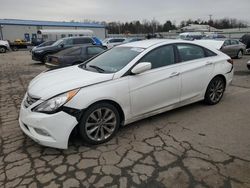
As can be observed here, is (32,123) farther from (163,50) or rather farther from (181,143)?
(163,50)

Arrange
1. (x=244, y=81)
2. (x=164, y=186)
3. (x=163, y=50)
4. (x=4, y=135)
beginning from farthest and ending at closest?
(x=244, y=81)
(x=163, y=50)
(x=4, y=135)
(x=164, y=186)

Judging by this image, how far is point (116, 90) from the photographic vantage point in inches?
145

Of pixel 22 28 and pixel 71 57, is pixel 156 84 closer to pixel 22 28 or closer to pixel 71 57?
pixel 71 57

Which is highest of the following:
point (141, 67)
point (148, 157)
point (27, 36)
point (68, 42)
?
point (27, 36)

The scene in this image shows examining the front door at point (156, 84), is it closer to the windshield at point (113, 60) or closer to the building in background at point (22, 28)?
the windshield at point (113, 60)

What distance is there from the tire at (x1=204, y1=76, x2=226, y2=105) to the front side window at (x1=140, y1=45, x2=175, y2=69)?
4.16 ft

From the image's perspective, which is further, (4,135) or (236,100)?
(236,100)

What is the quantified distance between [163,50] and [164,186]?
2.58m

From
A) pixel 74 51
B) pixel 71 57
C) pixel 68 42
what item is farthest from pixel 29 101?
pixel 68 42

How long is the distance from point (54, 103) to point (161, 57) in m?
2.15

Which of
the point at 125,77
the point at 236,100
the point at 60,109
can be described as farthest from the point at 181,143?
the point at 236,100

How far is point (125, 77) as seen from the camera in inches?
150

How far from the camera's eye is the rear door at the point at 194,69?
460 cm

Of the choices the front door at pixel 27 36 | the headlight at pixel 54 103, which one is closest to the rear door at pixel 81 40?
the headlight at pixel 54 103
